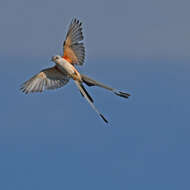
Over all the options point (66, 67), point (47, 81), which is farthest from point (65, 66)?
point (47, 81)

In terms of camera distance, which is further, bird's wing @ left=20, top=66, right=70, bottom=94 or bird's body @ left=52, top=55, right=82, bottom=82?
bird's wing @ left=20, top=66, right=70, bottom=94

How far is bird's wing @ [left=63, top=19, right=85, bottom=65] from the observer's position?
342 inches

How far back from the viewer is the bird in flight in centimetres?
862

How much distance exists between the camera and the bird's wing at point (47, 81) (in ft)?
28.9

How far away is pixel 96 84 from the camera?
834 centimetres

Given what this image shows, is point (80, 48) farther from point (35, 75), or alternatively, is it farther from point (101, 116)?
point (101, 116)

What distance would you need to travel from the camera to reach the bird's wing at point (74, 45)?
8.69m

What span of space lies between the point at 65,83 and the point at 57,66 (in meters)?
0.32

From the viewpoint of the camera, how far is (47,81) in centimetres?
891

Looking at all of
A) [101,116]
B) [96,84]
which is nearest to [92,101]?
[96,84]

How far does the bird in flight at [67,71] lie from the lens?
8617 mm

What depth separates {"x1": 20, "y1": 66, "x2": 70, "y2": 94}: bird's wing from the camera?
880cm

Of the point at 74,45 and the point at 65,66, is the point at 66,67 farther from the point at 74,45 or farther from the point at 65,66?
the point at 74,45

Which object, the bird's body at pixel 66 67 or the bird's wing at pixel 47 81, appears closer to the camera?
the bird's body at pixel 66 67
